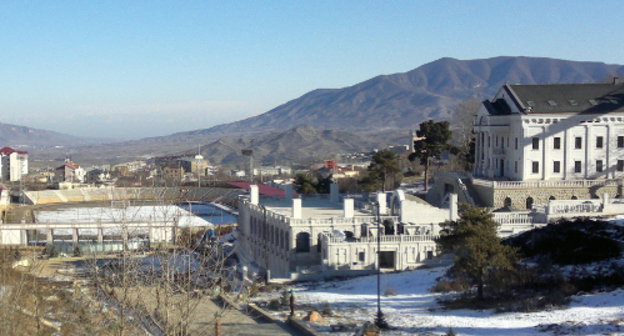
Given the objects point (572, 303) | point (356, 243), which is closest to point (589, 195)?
point (356, 243)

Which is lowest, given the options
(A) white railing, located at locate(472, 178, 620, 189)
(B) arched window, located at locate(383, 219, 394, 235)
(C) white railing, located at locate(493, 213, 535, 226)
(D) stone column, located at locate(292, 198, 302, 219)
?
(B) arched window, located at locate(383, 219, 394, 235)

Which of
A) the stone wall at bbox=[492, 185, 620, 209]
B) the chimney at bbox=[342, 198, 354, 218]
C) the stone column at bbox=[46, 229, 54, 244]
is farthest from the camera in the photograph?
the stone column at bbox=[46, 229, 54, 244]

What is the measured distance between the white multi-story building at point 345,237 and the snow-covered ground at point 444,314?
4370 mm

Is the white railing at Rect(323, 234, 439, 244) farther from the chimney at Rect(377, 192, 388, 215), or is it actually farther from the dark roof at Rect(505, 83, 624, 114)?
the dark roof at Rect(505, 83, 624, 114)

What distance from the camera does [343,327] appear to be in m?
27.2

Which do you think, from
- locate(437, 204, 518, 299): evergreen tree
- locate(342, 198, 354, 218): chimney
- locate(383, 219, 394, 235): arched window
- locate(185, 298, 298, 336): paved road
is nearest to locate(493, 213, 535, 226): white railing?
locate(383, 219, 394, 235): arched window

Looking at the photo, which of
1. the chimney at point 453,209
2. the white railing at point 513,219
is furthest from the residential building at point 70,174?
the white railing at point 513,219

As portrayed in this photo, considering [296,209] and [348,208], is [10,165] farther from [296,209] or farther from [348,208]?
[348,208]

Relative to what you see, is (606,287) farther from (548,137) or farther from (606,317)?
(548,137)

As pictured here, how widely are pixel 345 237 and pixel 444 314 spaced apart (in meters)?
13.1

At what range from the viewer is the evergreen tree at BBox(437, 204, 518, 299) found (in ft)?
97.5

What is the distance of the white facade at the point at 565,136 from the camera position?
5094cm

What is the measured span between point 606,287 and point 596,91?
91.1 ft

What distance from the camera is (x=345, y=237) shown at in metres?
40.8
